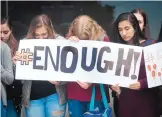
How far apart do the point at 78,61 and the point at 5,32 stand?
76 cm

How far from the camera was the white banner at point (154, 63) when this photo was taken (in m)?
2.78

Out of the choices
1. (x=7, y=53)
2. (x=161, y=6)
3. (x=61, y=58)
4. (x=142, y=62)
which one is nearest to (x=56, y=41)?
(x=61, y=58)

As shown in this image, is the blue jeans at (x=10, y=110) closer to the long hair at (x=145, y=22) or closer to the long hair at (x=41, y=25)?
the long hair at (x=41, y=25)

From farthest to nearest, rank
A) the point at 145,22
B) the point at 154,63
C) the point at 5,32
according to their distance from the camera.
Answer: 1. the point at 145,22
2. the point at 5,32
3. the point at 154,63

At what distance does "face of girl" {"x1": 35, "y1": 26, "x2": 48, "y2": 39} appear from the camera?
9.61 ft

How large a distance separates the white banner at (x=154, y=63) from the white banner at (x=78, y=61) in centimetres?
9

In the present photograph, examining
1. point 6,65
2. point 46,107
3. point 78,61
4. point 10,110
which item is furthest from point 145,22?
point 10,110

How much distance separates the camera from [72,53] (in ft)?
9.70

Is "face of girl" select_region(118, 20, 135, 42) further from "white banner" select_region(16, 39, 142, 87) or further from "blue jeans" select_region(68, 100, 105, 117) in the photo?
"blue jeans" select_region(68, 100, 105, 117)

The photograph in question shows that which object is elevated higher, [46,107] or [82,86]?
[82,86]

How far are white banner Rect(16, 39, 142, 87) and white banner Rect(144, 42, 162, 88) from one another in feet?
0.30

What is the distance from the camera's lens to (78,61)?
9.66 feet

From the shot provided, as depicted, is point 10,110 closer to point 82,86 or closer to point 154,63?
point 82,86

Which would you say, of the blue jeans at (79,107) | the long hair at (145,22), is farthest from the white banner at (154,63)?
the blue jeans at (79,107)
